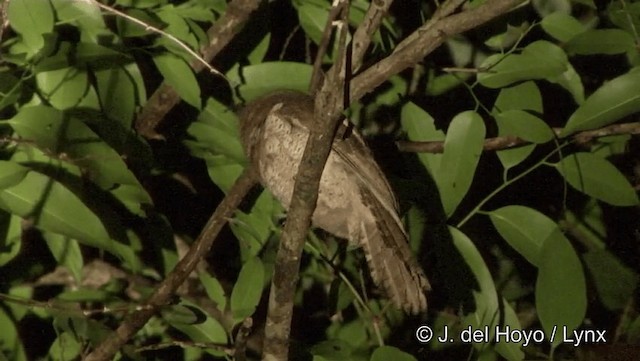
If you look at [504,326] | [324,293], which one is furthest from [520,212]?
[324,293]

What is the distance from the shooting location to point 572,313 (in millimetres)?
1828

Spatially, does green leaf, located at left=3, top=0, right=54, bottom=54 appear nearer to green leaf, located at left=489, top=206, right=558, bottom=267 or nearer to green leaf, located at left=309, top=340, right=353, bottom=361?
green leaf, located at left=309, top=340, right=353, bottom=361

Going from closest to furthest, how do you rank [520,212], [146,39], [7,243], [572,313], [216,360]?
[572,313]
[7,243]
[520,212]
[146,39]
[216,360]

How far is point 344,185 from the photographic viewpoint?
2.26m

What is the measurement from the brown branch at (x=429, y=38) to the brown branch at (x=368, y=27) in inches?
1.8

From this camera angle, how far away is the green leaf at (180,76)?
2.14 meters

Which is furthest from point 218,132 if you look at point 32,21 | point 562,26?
point 562,26

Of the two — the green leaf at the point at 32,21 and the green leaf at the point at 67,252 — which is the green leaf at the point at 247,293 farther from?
the green leaf at the point at 32,21

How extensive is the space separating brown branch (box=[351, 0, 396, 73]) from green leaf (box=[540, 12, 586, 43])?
0.81 metres

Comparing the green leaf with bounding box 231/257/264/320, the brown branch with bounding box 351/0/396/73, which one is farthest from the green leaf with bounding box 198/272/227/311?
the brown branch with bounding box 351/0/396/73

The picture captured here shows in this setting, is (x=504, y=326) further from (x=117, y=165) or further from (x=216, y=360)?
(x=117, y=165)

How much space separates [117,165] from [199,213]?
1175mm

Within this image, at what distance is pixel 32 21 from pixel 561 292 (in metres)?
1.47

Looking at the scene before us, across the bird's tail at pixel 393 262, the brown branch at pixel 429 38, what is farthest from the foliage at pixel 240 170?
the brown branch at pixel 429 38
